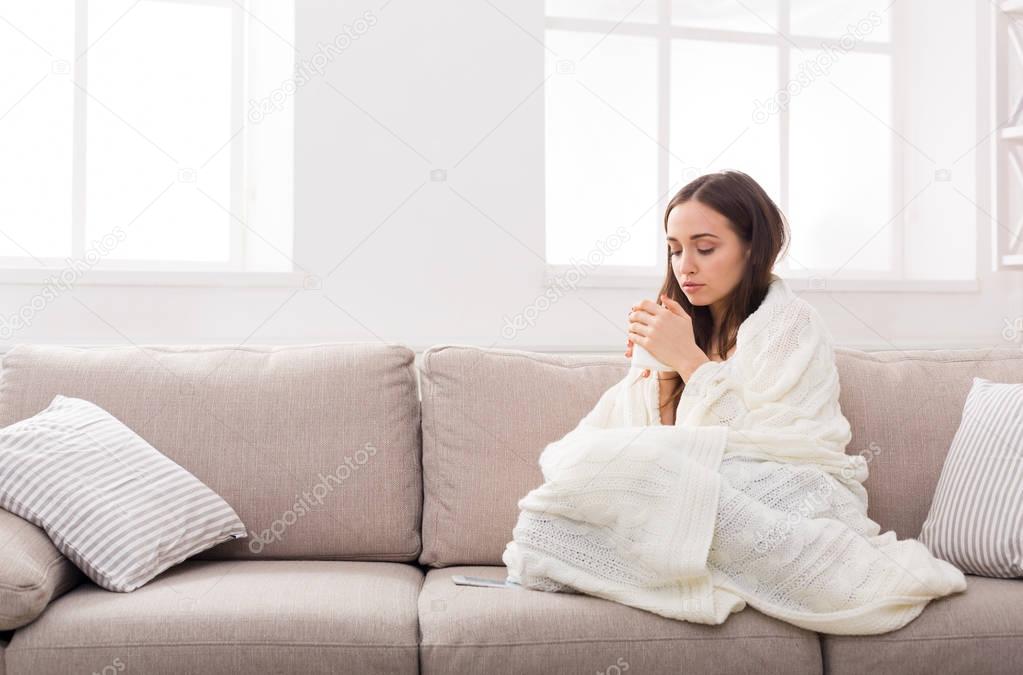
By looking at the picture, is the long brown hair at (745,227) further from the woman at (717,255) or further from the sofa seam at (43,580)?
the sofa seam at (43,580)

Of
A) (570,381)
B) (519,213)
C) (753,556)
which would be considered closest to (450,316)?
(519,213)

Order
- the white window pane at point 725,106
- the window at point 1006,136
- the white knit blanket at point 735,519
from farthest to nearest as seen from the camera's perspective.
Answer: the white window pane at point 725,106
the window at point 1006,136
the white knit blanket at point 735,519

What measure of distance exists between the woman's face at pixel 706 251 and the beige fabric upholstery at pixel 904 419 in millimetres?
391

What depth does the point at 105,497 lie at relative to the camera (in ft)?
5.61

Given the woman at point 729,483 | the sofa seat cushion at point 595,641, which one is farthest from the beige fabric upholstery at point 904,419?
the sofa seat cushion at point 595,641

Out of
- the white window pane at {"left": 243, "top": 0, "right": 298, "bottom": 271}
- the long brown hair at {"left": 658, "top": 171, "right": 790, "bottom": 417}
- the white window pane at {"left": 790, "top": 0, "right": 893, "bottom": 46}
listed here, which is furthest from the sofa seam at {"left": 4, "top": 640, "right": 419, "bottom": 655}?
the white window pane at {"left": 790, "top": 0, "right": 893, "bottom": 46}

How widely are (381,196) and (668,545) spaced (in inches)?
55.8

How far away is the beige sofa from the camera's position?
59.2 inches

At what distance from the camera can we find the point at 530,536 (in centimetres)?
168

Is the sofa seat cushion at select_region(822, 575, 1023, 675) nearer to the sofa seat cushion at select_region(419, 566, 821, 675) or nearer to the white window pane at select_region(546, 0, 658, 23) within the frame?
the sofa seat cushion at select_region(419, 566, 821, 675)

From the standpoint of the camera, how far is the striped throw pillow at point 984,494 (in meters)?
1.80

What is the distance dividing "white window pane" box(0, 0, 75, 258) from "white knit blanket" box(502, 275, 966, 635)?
1.67 meters

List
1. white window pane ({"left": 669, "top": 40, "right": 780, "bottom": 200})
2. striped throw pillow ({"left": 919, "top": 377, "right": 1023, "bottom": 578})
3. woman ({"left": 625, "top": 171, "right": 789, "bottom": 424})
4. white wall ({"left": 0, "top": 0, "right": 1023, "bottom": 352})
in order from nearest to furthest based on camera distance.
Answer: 1. striped throw pillow ({"left": 919, "top": 377, "right": 1023, "bottom": 578})
2. woman ({"left": 625, "top": 171, "right": 789, "bottom": 424})
3. white wall ({"left": 0, "top": 0, "right": 1023, "bottom": 352})
4. white window pane ({"left": 669, "top": 40, "right": 780, "bottom": 200})

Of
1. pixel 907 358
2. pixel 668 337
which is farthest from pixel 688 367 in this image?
pixel 907 358
